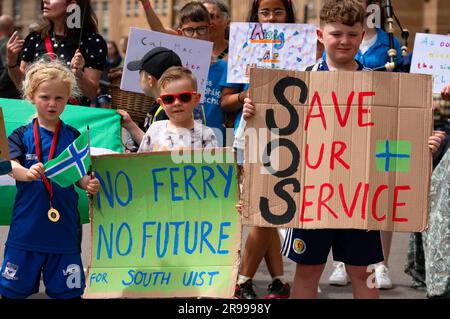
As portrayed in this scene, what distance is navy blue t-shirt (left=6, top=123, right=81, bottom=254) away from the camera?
470cm

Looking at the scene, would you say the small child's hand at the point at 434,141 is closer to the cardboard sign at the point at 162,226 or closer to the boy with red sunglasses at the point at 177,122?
the cardboard sign at the point at 162,226

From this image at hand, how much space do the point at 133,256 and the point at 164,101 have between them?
32.2 inches

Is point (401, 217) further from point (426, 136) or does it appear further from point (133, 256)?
point (133, 256)

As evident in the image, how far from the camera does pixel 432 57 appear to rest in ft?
20.6

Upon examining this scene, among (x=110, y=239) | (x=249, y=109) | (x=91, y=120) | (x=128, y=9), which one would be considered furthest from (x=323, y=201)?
(x=128, y=9)


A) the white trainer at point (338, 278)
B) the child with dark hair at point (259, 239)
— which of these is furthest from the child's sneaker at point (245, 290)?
the white trainer at point (338, 278)

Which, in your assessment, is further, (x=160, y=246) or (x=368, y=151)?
(x=160, y=246)

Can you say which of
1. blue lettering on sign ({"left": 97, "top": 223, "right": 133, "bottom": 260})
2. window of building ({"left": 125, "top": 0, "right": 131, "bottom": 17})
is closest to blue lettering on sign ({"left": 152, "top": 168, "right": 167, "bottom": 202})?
blue lettering on sign ({"left": 97, "top": 223, "right": 133, "bottom": 260})

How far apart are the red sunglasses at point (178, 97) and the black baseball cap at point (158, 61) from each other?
48cm

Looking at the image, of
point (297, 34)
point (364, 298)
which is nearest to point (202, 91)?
point (297, 34)

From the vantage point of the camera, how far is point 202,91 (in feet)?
19.6

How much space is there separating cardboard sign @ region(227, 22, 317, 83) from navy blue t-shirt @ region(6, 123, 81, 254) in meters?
1.50

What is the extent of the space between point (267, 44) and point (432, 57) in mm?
1159

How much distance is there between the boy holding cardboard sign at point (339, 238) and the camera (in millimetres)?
4645
